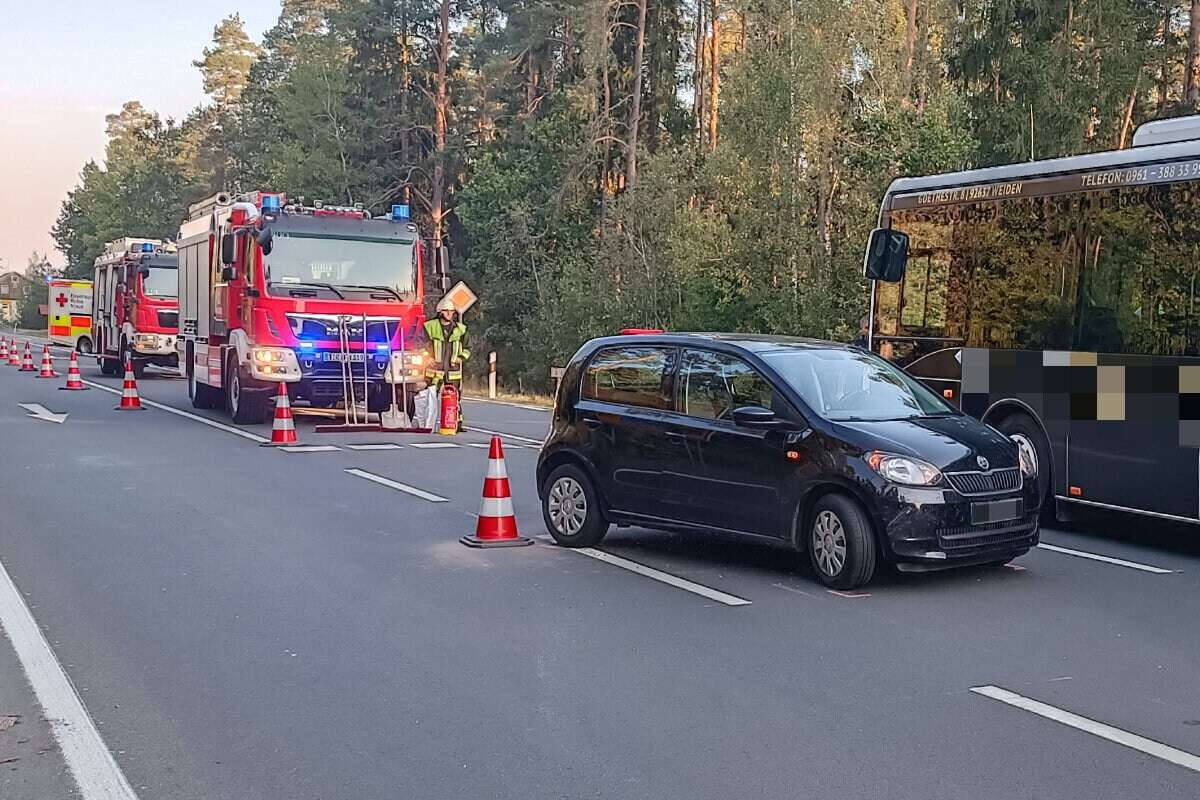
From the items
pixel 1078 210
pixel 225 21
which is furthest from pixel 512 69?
pixel 225 21

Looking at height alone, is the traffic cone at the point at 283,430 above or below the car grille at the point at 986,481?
below

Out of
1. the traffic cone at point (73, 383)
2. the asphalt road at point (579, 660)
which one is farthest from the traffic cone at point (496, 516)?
the traffic cone at point (73, 383)

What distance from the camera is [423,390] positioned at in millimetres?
20562

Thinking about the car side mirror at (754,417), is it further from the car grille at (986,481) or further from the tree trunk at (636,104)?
the tree trunk at (636,104)

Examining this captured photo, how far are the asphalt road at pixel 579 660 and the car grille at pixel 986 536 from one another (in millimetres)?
315

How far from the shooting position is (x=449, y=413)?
1995 cm

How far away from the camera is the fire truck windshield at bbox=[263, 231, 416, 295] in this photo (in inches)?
790

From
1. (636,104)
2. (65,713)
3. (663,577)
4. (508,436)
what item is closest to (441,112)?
(636,104)

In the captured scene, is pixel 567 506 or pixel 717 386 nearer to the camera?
pixel 717 386

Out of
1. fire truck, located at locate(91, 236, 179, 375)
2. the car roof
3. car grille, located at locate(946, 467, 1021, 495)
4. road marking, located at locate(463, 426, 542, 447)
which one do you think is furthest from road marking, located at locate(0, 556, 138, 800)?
fire truck, located at locate(91, 236, 179, 375)

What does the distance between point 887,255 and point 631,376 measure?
3.72 metres

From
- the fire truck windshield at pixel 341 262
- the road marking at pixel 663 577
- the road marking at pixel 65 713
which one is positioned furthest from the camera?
the fire truck windshield at pixel 341 262

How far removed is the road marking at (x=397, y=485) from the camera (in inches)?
515

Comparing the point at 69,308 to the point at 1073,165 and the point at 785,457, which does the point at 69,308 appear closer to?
the point at 1073,165
